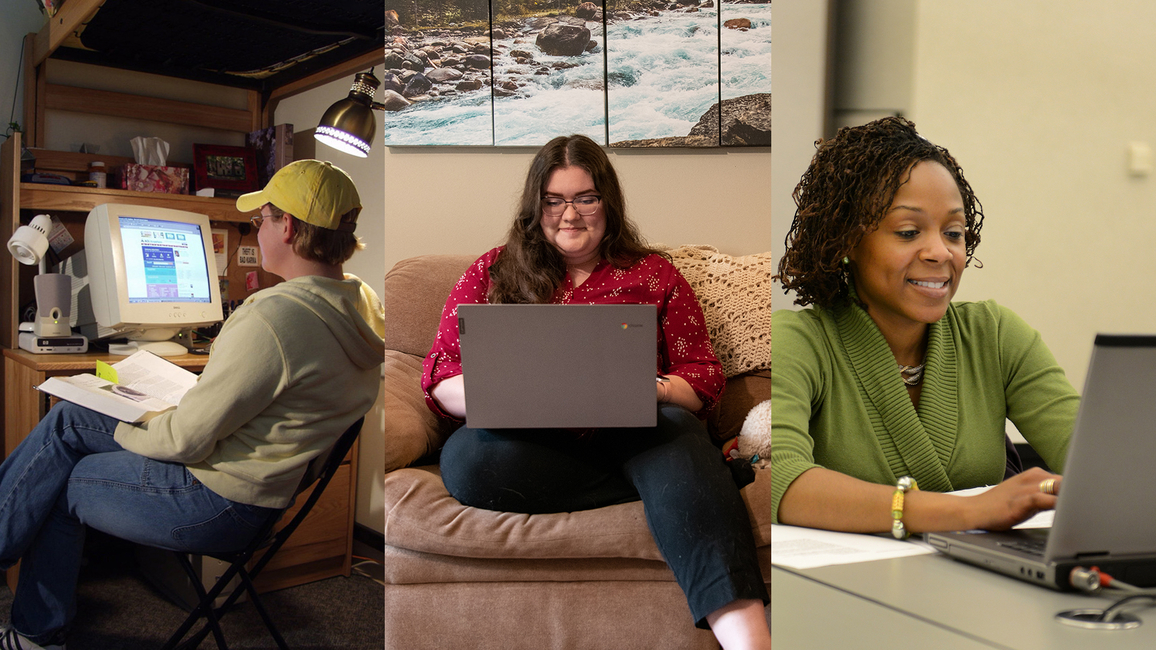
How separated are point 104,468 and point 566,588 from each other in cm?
68

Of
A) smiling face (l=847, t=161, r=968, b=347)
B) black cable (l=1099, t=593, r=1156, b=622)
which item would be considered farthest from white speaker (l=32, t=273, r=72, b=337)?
black cable (l=1099, t=593, r=1156, b=622)

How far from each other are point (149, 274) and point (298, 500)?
0.41 metres

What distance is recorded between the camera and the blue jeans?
0.89 m

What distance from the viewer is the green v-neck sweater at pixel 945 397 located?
367 millimetres

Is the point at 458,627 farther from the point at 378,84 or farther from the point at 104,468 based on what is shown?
the point at 378,84

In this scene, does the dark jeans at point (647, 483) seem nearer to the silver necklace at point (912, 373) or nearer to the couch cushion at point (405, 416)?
the couch cushion at point (405, 416)

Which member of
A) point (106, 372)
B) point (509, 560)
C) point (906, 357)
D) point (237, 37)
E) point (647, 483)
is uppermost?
point (237, 37)

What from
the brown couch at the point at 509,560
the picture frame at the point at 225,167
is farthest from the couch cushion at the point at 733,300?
the picture frame at the point at 225,167

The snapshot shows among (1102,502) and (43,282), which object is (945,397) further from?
(43,282)

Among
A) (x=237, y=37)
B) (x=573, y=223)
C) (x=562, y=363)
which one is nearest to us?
(x=562, y=363)

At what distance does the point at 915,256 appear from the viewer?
13.7 inches

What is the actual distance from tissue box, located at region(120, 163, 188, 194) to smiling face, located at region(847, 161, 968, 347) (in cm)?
100

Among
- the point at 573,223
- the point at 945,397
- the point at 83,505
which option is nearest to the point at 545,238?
the point at 573,223

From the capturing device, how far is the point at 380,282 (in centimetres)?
94
